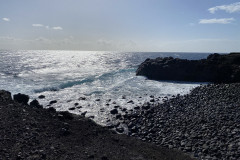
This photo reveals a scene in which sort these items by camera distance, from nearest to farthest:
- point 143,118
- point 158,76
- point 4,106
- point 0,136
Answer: point 0,136 < point 4,106 < point 143,118 < point 158,76

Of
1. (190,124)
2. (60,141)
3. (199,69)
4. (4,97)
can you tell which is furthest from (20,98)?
(199,69)

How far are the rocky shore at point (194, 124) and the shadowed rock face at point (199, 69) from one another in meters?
11.8

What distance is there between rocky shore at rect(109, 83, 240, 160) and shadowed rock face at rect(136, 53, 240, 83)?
464 inches

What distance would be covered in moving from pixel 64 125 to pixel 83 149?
4.15 meters

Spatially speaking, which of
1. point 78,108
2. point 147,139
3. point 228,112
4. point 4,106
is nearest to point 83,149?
point 147,139

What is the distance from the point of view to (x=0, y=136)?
40.7 feet

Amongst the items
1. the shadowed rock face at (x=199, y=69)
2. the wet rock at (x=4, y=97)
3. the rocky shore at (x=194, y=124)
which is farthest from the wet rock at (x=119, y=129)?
the shadowed rock face at (x=199, y=69)

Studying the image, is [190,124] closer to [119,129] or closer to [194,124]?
[194,124]

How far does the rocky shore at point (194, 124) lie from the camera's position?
14.3 metres

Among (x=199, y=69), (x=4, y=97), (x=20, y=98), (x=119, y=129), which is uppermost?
(x=199, y=69)

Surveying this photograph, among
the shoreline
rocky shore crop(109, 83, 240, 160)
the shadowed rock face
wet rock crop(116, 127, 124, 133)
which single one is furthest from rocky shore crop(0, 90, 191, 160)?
the shadowed rock face

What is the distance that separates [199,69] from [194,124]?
27039 millimetres

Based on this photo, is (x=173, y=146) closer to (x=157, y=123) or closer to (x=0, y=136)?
(x=157, y=123)

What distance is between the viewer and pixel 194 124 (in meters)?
18.0
